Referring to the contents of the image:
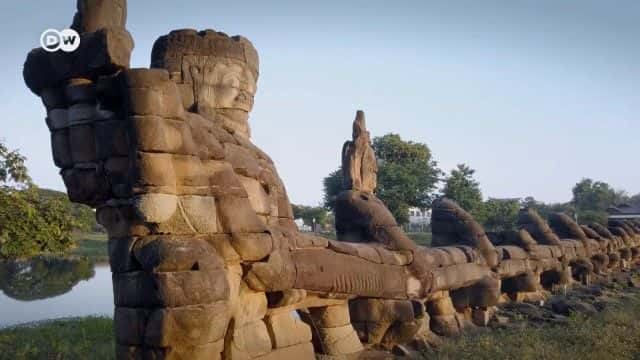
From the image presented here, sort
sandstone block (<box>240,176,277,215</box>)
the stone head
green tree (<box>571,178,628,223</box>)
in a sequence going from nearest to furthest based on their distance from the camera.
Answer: sandstone block (<box>240,176,277,215</box>) < the stone head < green tree (<box>571,178,628,223</box>)

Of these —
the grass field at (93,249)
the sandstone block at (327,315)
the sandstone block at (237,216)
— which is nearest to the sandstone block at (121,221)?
the sandstone block at (237,216)

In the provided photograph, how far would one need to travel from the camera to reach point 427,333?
8602 mm

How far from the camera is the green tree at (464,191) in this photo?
1471 inches

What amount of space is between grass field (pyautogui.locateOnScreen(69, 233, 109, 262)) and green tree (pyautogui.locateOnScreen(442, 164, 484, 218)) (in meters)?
22.8

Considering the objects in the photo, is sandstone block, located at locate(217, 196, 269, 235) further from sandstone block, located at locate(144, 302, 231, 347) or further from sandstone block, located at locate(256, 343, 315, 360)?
sandstone block, located at locate(256, 343, 315, 360)

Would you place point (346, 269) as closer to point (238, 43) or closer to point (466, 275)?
point (238, 43)

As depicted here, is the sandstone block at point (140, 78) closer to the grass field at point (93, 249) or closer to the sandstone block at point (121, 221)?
the sandstone block at point (121, 221)

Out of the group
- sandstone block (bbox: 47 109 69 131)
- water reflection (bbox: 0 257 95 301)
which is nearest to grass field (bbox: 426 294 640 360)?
sandstone block (bbox: 47 109 69 131)

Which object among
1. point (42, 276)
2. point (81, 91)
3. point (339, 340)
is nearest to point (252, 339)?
point (339, 340)

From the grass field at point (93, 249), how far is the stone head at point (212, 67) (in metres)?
33.0

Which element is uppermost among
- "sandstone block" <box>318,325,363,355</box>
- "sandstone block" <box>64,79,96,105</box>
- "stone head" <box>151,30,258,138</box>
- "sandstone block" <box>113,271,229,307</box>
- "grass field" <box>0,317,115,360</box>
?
"stone head" <box>151,30,258,138</box>

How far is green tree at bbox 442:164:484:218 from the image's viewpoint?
123 ft

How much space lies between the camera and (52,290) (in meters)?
25.4

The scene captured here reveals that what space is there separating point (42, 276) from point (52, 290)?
7.21 m
